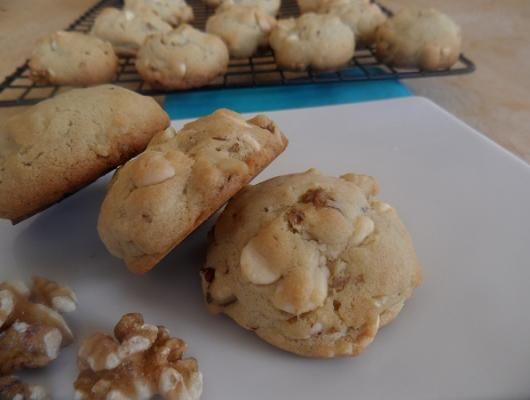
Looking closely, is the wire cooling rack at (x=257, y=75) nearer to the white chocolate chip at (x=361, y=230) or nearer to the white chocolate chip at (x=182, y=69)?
the white chocolate chip at (x=182, y=69)

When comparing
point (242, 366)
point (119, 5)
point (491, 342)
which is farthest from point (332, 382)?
point (119, 5)

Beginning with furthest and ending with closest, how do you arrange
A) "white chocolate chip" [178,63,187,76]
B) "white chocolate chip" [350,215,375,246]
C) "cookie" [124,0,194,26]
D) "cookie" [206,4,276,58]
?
"cookie" [124,0,194,26]
"cookie" [206,4,276,58]
"white chocolate chip" [178,63,187,76]
"white chocolate chip" [350,215,375,246]

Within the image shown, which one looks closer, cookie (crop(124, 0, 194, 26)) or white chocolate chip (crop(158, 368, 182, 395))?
white chocolate chip (crop(158, 368, 182, 395))

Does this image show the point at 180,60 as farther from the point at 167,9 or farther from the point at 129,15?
the point at 167,9

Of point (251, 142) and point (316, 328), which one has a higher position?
point (251, 142)

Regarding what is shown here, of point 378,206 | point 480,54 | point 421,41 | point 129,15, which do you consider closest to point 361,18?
point 421,41

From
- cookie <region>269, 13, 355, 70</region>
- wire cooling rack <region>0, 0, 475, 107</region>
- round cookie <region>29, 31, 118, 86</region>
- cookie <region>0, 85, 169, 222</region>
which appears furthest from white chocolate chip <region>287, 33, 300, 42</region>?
cookie <region>0, 85, 169, 222</region>

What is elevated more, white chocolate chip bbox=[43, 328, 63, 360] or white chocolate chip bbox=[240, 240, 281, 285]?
white chocolate chip bbox=[240, 240, 281, 285]

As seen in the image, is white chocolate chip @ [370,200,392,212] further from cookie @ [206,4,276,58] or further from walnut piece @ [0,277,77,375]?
cookie @ [206,4,276,58]
